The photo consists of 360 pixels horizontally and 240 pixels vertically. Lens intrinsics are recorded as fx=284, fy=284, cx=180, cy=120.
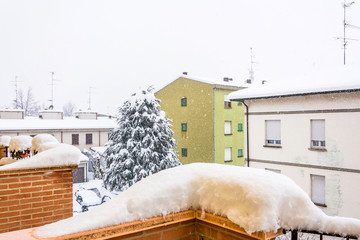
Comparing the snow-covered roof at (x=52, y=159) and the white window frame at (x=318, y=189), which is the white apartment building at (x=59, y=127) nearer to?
the white window frame at (x=318, y=189)

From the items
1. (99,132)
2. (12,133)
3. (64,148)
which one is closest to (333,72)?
(64,148)

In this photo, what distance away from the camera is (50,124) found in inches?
1050

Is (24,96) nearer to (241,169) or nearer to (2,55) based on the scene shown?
(2,55)

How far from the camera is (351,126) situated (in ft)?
35.1

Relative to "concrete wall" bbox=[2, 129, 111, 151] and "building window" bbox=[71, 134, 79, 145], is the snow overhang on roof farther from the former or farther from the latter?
"building window" bbox=[71, 134, 79, 145]

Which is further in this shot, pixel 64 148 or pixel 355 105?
pixel 355 105

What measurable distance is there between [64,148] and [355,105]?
10682 millimetres

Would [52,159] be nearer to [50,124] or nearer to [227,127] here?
[227,127]

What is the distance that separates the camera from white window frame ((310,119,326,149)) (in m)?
11.6

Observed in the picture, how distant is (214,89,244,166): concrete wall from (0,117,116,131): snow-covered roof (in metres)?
10.9

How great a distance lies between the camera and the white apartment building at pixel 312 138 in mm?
10727

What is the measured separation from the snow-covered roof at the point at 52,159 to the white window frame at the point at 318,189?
36.5ft

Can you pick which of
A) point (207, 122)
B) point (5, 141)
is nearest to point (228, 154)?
point (207, 122)

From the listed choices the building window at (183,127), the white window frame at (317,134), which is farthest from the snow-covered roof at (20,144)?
the building window at (183,127)
